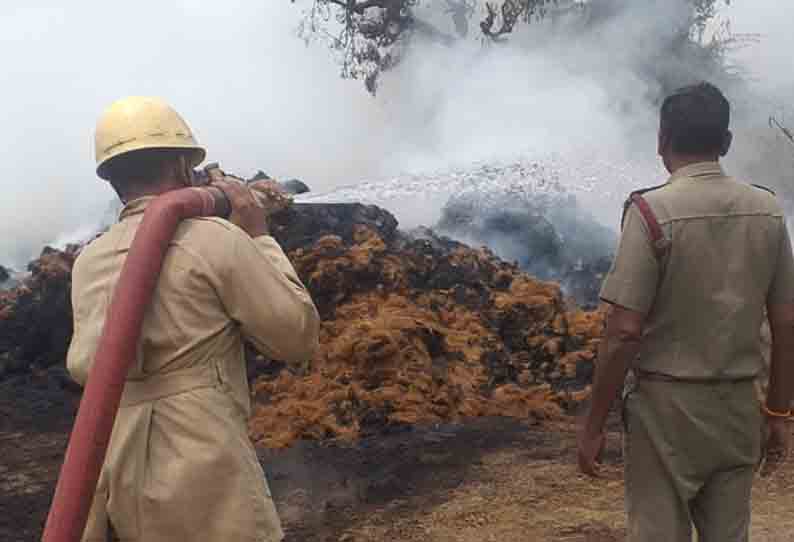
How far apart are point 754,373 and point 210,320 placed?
1492 millimetres

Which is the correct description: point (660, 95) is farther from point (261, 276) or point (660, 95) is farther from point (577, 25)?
point (261, 276)

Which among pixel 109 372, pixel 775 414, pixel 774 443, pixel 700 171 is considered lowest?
pixel 774 443

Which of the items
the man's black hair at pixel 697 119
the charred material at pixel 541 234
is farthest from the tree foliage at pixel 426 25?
the man's black hair at pixel 697 119

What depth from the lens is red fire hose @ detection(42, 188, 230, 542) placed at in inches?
63.5

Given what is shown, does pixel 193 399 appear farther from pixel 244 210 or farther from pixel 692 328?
pixel 692 328

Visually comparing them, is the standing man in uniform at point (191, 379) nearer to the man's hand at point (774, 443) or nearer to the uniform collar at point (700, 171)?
the uniform collar at point (700, 171)

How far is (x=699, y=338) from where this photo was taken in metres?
2.32

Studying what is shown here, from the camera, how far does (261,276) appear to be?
1.81m

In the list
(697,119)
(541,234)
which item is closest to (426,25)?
(541,234)

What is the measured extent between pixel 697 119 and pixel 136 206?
57.7 inches

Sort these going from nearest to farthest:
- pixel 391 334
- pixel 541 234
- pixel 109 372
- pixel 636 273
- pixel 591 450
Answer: pixel 109 372
pixel 636 273
pixel 591 450
pixel 391 334
pixel 541 234

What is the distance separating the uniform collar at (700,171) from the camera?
2.35 meters

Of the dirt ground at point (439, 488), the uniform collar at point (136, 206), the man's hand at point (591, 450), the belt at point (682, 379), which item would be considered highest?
the uniform collar at point (136, 206)

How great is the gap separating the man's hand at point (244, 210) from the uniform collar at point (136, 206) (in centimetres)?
16
